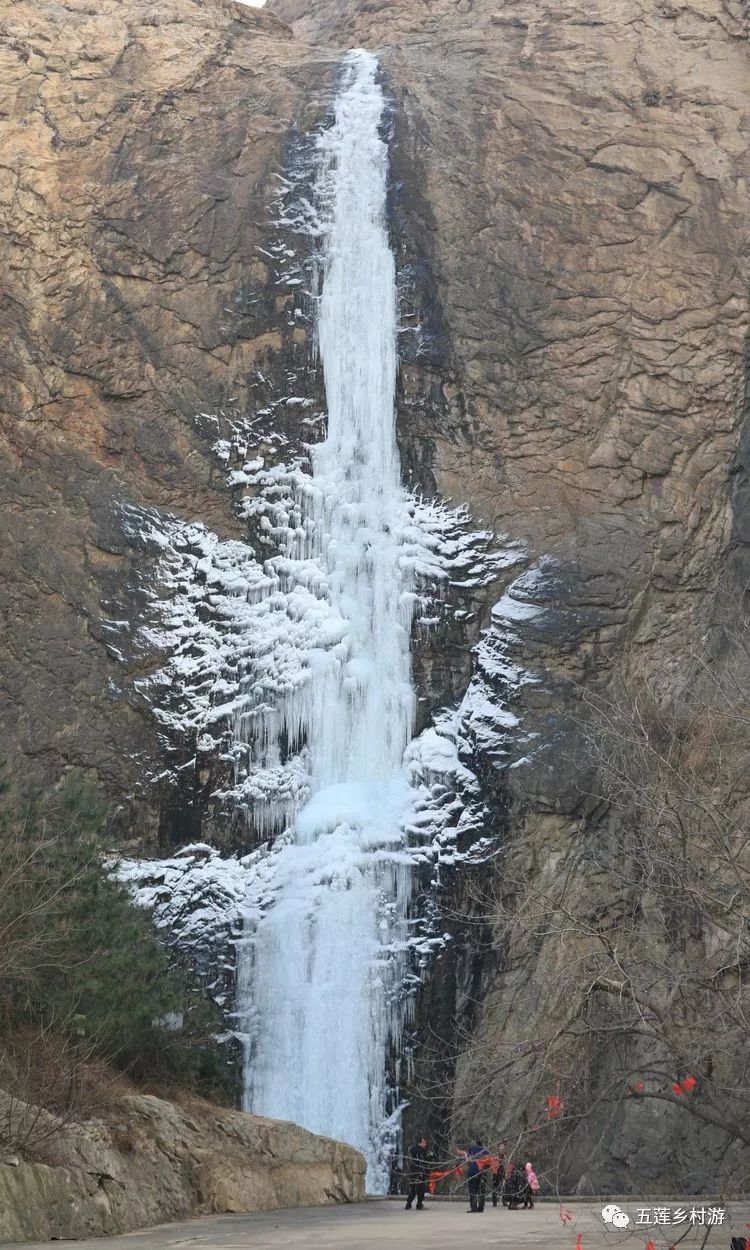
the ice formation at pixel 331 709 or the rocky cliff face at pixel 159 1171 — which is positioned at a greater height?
the ice formation at pixel 331 709

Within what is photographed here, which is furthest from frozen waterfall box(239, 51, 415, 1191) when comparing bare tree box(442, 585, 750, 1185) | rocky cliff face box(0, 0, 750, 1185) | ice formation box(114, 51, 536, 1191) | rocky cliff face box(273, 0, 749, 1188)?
bare tree box(442, 585, 750, 1185)

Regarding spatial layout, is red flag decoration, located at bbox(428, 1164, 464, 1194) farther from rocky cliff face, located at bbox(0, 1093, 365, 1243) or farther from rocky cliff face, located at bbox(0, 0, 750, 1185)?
rocky cliff face, located at bbox(0, 0, 750, 1185)

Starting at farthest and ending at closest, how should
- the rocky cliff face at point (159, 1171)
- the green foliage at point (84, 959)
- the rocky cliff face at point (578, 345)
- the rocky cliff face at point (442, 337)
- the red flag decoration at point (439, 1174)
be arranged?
the rocky cliff face at point (442, 337), the rocky cliff face at point (578, 345), the green foliage at point (84, 959), the rocky cliff face at point (159, 1171), the red flag decoration at point (439, 1174)

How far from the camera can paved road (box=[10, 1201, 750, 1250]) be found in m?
12.2

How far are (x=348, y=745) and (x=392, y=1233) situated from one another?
12.9 metres

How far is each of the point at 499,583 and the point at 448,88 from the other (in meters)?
11.0

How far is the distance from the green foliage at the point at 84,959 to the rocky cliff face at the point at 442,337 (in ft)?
20.5

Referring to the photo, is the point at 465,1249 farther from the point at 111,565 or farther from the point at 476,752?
the point at 111,565

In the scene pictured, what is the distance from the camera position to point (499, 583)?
89.0ft

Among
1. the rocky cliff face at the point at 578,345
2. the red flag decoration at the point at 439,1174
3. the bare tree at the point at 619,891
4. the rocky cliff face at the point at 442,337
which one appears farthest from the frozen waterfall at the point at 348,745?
the red flag decoration at the point at 439,1174

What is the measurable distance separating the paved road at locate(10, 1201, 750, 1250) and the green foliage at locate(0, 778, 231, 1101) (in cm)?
225

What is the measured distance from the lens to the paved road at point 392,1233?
40.2 feet

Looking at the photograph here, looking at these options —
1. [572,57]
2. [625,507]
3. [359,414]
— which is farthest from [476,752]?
[572,57]

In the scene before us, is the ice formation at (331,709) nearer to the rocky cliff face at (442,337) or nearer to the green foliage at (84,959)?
the rocky cliff face at (442,337)
